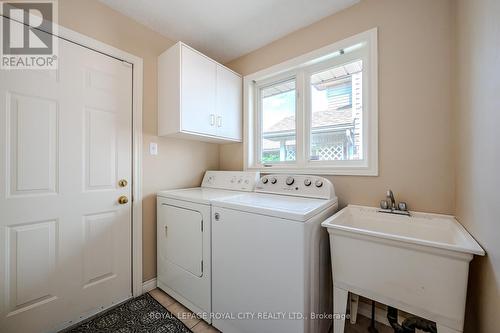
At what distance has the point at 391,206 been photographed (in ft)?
4.45

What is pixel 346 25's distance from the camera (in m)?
1.62

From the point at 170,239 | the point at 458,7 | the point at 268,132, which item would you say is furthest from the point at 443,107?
the point at 170,239

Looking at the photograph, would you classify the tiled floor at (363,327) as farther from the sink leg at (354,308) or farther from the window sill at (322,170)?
the window sill at (322,170)

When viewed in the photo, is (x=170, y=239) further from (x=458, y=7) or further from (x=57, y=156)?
(x=458, y=7)

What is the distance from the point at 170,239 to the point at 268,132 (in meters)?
1.48

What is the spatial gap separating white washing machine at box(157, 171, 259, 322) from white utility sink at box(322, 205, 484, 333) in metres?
0.87

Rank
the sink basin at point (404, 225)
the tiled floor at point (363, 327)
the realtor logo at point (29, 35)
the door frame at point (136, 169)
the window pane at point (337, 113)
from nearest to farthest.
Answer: the sink basin at point (404, 225) < the realtor logo at point (29, 35) < the tiled floor at point (363, 327) < the window pane at point (337, 113) < the door frame at point (136, 169)

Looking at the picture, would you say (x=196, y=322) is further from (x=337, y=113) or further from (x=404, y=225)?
(x=337, y=113)

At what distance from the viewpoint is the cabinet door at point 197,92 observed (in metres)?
1.73

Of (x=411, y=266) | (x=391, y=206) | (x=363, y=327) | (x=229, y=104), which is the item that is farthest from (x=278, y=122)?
(x=363, y=327)

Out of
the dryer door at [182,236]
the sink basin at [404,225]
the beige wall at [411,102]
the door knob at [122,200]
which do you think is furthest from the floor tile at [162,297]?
the beige wall at [411,102]

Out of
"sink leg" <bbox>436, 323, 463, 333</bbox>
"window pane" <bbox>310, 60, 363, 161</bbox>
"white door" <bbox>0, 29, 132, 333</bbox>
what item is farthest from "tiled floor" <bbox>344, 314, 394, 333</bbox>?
"white door" <bbox>0, 29, 132, 333</bbox>

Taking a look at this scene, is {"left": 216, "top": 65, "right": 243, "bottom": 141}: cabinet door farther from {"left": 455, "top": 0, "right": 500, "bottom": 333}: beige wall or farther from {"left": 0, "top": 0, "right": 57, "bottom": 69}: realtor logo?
{"left": 455, "top": 0, "right": 500, "bottom": 333}: beige wall

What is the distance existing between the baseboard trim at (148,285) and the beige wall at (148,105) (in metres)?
0.04
